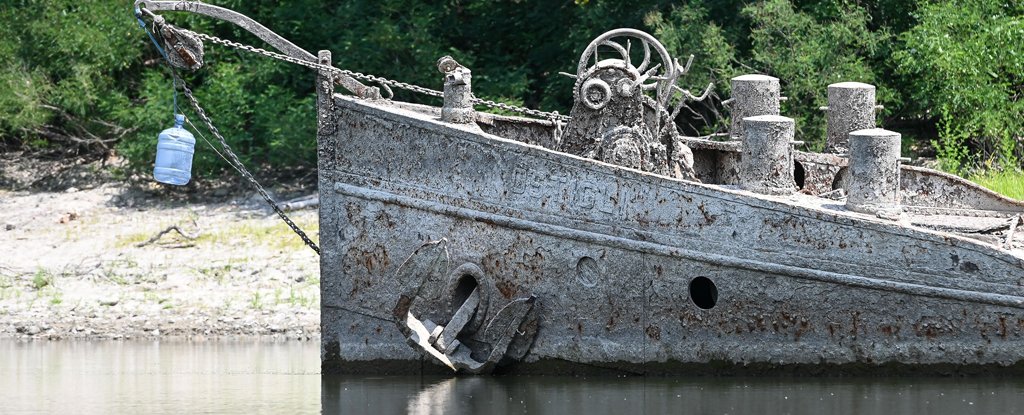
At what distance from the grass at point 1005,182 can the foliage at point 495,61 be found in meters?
0.33

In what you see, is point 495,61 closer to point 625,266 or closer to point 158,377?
point 158,377

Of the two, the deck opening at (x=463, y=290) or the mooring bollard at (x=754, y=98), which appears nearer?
the deck opening at (x=463, y=290)

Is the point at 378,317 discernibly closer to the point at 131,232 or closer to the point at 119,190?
the point at 131,232

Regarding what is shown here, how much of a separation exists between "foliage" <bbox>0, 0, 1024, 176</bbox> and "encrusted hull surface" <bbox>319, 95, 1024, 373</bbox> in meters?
6.55

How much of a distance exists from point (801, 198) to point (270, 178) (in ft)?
33.0

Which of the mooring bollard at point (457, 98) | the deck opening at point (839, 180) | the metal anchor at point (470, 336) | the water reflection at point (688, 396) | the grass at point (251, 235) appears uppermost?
the mooring bollard at point (457, 98)

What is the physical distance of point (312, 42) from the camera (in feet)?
80.4

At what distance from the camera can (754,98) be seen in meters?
17.1

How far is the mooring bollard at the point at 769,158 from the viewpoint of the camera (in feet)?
49.3


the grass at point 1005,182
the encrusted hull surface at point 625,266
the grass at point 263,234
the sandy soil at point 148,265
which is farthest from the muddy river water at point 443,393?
the grass at point 1005,182

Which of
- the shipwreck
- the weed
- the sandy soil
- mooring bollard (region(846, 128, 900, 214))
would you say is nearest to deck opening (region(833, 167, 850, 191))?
the shipwreck

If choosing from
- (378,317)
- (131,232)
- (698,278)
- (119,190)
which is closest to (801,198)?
(698,278)

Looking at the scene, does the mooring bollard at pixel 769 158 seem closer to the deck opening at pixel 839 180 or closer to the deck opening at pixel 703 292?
the deck opening at pixel 703 292

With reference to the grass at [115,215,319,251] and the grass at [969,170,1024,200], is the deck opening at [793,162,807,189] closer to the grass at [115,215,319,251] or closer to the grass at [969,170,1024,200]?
the grass at [969,170,1024,200]
